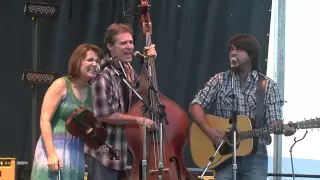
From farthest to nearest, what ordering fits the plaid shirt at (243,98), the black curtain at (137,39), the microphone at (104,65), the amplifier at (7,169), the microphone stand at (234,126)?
the black curtain at (137,39)
the amplifier at (7,169)
the plaid shirt at (243,98)
the microphone stand at (234,126)
the microphone at (104,65)

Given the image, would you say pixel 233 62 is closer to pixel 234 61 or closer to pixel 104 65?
pixel 234 61

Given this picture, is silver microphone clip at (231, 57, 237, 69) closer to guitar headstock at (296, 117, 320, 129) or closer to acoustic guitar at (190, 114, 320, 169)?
acoustic guitar at (190, 114, 320, 169)

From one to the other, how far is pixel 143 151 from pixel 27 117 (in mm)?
2163

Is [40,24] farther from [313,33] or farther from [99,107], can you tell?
[313,33]

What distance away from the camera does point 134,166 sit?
4188 mm

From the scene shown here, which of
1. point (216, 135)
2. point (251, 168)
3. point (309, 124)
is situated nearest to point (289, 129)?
point (309, 124)

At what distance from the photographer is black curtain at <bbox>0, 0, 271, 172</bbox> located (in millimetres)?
5902

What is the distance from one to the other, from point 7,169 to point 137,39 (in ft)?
6.13

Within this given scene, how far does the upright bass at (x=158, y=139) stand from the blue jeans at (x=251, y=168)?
0.42 m

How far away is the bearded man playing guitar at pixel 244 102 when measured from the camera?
15.3 feet

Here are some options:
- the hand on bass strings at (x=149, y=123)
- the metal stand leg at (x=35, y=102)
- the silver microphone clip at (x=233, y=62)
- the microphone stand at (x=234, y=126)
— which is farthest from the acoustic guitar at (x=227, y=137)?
the metal stand leg at (x=35, y=102)

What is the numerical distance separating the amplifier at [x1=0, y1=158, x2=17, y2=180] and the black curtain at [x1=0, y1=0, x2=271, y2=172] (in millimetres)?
665

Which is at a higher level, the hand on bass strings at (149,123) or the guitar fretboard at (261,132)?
the hand on bass strings at (149,123)

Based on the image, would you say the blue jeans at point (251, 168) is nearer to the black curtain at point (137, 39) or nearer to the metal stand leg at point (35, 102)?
the black curtain at point (137, 39)
